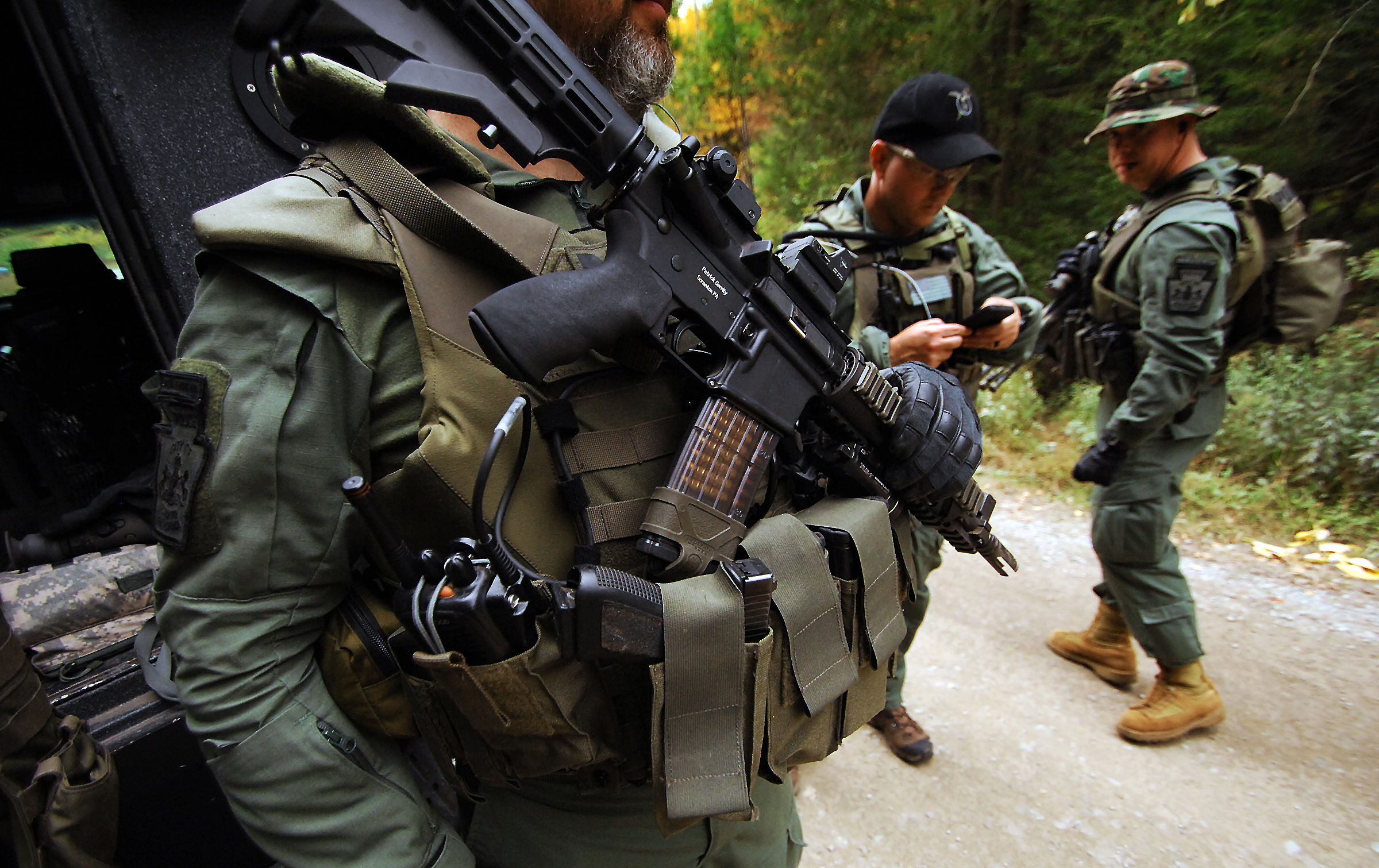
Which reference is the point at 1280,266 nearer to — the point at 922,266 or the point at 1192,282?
the point at 1192,282

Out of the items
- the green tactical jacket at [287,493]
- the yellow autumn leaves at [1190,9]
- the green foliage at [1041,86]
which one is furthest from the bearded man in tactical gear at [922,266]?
the yellow autumn leaves at [1190,9]

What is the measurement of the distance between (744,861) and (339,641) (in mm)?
815

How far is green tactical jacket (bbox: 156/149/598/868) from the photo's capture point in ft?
2.91

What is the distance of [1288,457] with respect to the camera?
4.29 m

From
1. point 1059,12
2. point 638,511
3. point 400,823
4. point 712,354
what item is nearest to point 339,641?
point 400,823

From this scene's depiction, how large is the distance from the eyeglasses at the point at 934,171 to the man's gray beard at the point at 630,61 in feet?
4.39

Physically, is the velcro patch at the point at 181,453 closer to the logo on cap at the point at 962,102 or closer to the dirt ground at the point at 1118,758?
the dirt ground at the point at 1118,758

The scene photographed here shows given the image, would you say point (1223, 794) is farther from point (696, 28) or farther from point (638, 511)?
point (696, 28)

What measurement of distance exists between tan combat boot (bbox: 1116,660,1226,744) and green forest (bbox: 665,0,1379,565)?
1.75m

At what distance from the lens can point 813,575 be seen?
111cm

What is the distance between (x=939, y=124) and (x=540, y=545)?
203cm

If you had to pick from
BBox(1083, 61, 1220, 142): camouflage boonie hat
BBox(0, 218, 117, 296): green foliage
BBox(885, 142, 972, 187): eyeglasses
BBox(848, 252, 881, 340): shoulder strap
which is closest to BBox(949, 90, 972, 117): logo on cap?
BBox(885, 142, 972, 187): eyeglasses

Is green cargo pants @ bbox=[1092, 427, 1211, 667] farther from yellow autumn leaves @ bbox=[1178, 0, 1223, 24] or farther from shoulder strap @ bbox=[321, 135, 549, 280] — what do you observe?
yellow autumn leaves @ bbox=[1178, 0, 1223, 24]

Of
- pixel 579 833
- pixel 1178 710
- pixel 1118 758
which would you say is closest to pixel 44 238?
pixel 579 833
